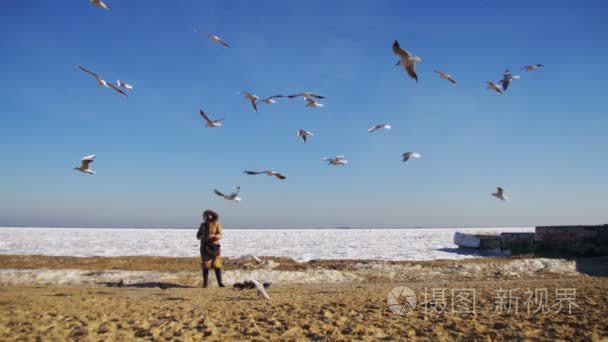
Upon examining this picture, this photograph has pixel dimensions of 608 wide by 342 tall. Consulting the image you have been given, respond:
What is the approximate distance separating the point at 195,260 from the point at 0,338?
34.7 feet

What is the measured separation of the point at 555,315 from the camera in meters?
5.96

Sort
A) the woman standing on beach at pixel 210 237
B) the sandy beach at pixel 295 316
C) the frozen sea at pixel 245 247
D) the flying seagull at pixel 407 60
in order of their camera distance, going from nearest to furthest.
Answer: the sandy beach at pixel 295 316 → the flying seagull at pixel 407 60 → the woman standing on beach at pixel 210 237 → the frozen sea at pixel 245 247

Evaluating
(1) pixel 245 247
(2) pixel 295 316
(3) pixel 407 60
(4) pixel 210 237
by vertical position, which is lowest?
(1) pixel 245 247

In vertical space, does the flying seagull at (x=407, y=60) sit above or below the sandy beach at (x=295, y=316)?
above

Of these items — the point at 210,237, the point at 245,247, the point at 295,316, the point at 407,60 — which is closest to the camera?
the point at 295,316

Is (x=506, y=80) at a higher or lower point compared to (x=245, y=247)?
higher

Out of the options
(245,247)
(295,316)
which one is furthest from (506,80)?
(245,247)

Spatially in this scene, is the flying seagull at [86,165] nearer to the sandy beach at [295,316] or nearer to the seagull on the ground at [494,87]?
the sandy beach at [295,316]

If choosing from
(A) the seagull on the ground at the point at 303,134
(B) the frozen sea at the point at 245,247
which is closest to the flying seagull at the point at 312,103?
(A) the seagull on the ground at the point at 303,134

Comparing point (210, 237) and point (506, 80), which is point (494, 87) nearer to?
Answer: point (506, 80)

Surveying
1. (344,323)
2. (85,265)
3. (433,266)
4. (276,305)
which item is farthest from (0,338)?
(433,266)

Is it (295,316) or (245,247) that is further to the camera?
(245,247)

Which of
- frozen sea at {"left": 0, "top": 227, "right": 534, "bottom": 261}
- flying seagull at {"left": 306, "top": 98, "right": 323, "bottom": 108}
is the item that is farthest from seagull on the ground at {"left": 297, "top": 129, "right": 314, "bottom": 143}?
frozen sea at {"left": 0, "top": 227, "right": 534, "bottom": 261}

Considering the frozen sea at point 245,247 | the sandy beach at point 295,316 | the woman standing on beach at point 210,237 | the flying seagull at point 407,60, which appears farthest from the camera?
the frozen sea at point 245,247
